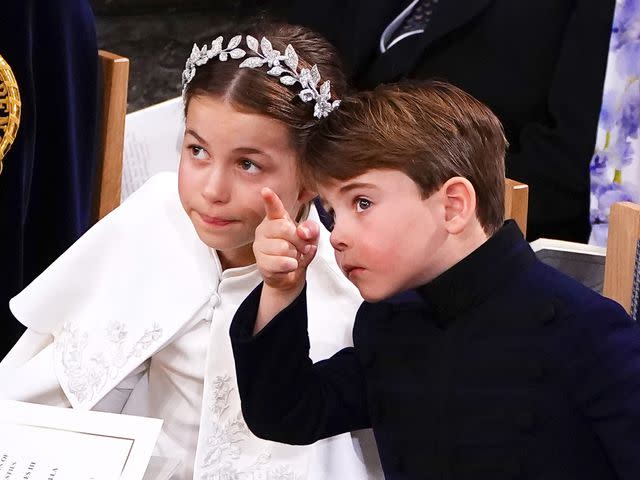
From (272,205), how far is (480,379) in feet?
0.81

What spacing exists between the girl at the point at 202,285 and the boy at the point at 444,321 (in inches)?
3.5

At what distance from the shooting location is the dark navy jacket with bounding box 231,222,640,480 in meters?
1.02

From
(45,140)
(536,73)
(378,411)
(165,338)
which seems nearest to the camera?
(378,411)

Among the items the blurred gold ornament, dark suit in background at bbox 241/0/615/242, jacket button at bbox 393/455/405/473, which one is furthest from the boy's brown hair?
dark suit in background at bbox 241/0/615/242

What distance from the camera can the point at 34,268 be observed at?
181 centimetres

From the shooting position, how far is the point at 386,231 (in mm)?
1026

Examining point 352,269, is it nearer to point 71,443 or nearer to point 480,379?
point 480,379

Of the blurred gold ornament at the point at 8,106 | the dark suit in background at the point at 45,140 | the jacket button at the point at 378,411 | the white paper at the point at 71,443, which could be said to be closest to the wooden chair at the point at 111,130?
the dark suit in background at the point at 45,140

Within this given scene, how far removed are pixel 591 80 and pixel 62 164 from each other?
0.85m

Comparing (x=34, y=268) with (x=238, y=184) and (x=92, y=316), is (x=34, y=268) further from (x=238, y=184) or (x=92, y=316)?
(x=238, y=184)

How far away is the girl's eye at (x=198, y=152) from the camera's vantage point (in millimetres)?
1183

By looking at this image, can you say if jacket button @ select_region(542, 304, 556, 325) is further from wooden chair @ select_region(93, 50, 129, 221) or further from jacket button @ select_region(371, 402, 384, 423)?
wooden chair @ select_region(93, 50, 129, 221)

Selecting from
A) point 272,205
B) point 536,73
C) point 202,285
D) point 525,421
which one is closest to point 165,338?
point 202,285

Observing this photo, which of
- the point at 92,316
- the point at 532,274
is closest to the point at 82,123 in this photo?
the point at 92,316
